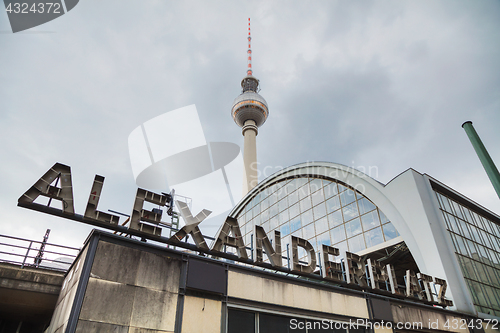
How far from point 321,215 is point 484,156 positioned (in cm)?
2161

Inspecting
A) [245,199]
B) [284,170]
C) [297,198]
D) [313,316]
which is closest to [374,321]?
[313,316]

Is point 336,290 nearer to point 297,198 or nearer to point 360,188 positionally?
point 360,188

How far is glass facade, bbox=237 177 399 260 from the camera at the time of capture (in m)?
26.1

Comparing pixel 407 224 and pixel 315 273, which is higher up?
pixel 407 224

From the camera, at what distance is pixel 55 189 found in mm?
10867

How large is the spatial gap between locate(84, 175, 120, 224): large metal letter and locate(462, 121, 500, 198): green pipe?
37.1ft

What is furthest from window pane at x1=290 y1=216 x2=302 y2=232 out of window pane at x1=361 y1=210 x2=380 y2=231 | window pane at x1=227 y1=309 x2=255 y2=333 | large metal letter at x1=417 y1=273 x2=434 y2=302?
window pane at x1=227 y1=309 x2=255 y2=333

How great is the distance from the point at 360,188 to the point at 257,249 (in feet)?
53.1

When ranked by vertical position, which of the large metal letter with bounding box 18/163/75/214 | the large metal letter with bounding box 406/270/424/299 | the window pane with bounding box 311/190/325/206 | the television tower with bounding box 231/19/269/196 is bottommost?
the large metal letter with bounding box 406/270/424/299

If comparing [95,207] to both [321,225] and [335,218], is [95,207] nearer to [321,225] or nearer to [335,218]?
[335,218]

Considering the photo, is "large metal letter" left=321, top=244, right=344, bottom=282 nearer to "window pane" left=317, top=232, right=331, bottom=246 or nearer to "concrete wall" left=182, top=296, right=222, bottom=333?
"concrete wall" left=182, top=296, right=222, bottom=333

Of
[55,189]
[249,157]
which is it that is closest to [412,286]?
[55,189]

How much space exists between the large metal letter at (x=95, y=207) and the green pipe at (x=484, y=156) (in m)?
11.3

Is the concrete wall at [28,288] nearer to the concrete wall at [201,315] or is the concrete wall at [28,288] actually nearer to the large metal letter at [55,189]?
the large metal letter at [55,189]
